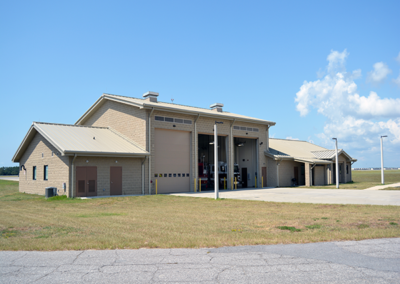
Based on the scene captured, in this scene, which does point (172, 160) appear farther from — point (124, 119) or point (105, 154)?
point (105, 154)

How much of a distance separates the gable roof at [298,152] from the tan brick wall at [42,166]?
72.8 feet

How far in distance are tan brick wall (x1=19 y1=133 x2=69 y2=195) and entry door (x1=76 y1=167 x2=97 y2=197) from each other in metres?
0.78

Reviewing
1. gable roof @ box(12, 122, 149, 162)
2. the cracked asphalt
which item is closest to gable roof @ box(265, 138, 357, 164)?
gable roof @ box(12, 122, 149, 162)

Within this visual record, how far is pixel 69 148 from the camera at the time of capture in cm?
2333

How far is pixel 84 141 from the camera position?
25969mm

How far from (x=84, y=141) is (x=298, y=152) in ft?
93.1

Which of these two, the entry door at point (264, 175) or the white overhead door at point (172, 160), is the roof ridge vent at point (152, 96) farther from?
the entry door at point (264, 175)

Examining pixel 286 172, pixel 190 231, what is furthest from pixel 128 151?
pixel 286 172

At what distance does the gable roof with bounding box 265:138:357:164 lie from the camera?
128 ft

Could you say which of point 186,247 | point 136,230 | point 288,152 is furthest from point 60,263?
point 288,152

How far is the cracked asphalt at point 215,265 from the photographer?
5656mm

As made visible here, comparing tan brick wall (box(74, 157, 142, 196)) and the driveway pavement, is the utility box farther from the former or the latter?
the driveway pavement

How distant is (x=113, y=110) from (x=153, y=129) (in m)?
5.82

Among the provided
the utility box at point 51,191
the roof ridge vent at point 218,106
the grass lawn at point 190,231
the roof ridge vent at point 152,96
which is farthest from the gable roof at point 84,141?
the roof ridge vent at point 218,106
